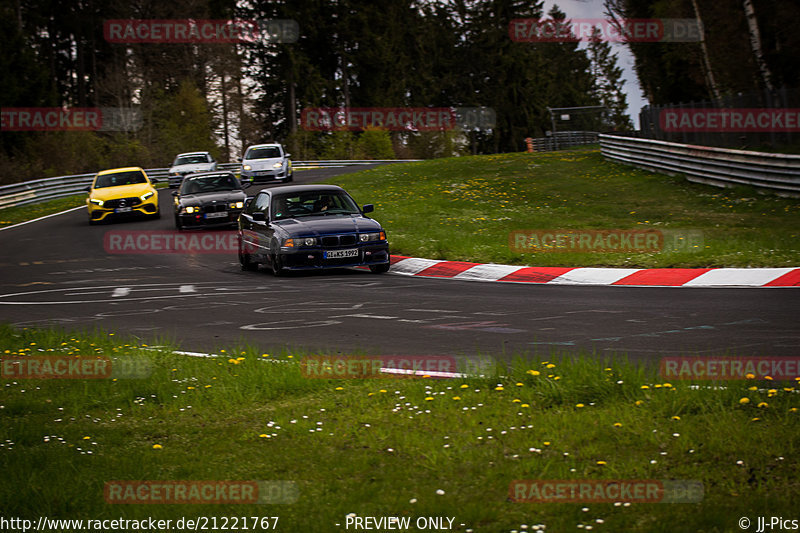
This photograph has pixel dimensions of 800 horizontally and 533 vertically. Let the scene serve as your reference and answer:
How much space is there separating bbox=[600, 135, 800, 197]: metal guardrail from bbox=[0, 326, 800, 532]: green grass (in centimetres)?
1585

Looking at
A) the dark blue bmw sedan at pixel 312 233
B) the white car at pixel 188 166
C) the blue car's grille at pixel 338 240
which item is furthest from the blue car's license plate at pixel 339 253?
the white car at pixel 188 166

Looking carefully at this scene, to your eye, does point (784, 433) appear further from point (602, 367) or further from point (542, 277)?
point (542, 277)

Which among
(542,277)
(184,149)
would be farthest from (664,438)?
(184,149)

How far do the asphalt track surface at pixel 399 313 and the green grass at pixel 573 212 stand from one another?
2.28m

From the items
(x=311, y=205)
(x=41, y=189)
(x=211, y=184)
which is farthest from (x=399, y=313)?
(x=41, y=189)

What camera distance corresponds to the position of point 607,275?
13461 mm

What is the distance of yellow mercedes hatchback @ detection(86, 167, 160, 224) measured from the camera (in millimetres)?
27328

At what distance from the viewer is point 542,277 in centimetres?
1389

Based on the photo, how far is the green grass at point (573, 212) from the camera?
1467 centimetres

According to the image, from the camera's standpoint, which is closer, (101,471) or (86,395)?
(101,471)

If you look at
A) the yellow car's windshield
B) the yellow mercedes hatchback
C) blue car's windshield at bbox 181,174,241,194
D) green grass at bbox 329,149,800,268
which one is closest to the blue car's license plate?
green grass at bbox 329,149,800,268

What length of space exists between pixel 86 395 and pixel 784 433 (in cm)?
520

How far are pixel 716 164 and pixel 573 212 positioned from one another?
18.3ft

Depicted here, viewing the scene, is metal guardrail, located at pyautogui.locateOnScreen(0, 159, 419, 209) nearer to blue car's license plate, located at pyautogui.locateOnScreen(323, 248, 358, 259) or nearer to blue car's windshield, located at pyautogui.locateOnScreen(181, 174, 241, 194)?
blue car's windshield, located at pyautogui.locateOnScreen(181, 174, 241, 194)
